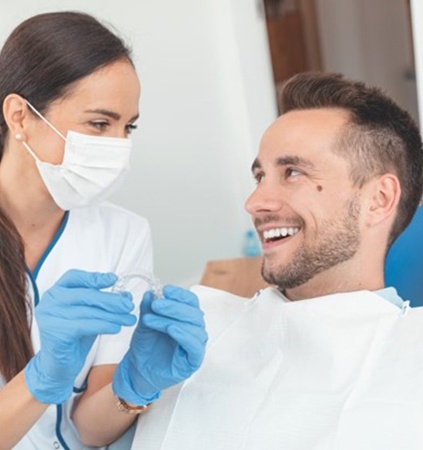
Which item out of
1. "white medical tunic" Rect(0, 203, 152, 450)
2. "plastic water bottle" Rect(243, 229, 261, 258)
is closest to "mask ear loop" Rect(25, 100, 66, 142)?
"white medical tunic" Rect(0, 203, 152, 450)

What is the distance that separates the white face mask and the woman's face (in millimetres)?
12

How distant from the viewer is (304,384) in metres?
1.18

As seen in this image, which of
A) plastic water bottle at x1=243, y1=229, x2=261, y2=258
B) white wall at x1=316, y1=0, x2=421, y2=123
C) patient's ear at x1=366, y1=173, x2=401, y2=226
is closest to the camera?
patient's ear at x1=366, y1=173, x2=401, y2=226

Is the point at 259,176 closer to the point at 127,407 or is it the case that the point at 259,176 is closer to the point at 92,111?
the point at 92,111

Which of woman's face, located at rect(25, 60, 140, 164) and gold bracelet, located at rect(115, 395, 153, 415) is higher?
woman's face, located at rect(25, 60, 140, 164)

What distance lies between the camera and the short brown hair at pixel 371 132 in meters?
1.31

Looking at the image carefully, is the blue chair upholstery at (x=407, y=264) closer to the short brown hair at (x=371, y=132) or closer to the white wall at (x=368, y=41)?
the short brown hair at (x=371, y=132)

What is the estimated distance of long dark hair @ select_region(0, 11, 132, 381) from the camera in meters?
1.33

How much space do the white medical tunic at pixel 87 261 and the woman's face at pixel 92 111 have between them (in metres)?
0.16

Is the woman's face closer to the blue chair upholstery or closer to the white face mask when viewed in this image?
the white face mask

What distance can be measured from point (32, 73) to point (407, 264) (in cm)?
80

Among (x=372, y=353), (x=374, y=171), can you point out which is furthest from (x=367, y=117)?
(x=372, y=353)

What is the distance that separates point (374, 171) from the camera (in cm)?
132

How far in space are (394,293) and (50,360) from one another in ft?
1.98
